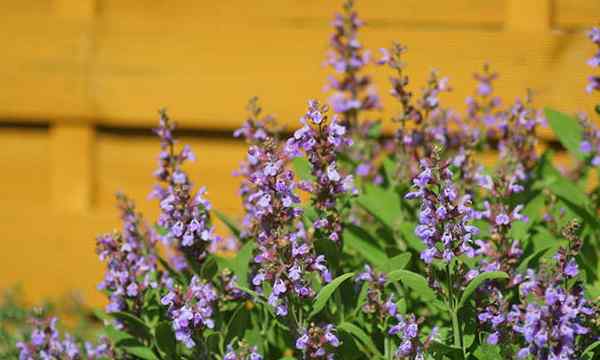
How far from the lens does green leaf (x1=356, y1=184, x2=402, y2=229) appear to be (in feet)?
8.31

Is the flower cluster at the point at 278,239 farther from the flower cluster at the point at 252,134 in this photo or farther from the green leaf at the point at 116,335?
the green leaf at the point at 116,335

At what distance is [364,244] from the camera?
2.46 metres

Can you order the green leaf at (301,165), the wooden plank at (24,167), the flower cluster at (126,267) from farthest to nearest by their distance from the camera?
the wooden plank at (24,167) → the green leaf at (301,165) → the flower cluster at (126,267)

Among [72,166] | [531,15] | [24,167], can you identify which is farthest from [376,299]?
[24,167]

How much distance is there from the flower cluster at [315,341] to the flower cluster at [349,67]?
0.96 m

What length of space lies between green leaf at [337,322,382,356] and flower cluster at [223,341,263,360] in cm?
21

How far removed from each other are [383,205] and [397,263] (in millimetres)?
446

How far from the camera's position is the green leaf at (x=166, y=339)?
215 centimetres

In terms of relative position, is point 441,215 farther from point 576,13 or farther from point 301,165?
point 576,13

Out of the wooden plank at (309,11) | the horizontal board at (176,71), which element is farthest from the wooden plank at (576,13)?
the horizontal board at (176,71)

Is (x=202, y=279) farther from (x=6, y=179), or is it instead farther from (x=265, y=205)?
(x=6, y=179)

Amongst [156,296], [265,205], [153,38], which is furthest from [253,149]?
[153,38]

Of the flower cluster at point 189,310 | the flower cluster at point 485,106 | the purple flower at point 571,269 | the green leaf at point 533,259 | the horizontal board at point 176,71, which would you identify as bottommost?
the flower cluster at point 189,310

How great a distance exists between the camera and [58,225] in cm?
430
